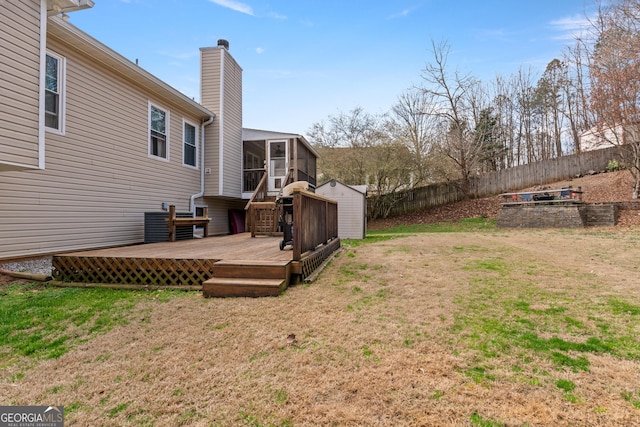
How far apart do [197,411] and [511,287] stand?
3979 millimetres

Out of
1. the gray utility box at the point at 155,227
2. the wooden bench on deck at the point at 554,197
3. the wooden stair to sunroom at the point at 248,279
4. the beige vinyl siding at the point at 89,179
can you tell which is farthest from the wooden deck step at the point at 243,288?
the wooden bench on deck at the point at 554,197

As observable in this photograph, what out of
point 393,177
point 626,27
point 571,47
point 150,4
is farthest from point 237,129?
point 571,47

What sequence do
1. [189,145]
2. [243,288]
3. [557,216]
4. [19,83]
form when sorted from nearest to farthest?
1. [243,288]
2. [19,83]
3. [189,145]
4. [557,216]

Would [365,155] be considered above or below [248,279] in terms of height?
above

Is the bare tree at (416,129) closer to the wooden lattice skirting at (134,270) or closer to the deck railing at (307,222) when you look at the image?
the deck railing at (307,222)

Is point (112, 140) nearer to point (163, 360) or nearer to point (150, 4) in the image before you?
point (150, 4)

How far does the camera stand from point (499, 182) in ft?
61.3

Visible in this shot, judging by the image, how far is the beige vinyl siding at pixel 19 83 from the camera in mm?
4434

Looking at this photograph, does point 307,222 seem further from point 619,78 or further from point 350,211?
point 619,78

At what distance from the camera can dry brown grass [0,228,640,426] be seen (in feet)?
5.36

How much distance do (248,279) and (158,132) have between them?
22.0 ft

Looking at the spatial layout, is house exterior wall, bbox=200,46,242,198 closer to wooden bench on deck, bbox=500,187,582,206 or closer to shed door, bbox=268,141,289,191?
shed door, bbox=268,141,289,191

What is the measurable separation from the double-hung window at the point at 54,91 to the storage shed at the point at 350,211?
355 inches

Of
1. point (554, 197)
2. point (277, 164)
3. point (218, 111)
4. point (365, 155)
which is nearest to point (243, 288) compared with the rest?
point (218, 111)
